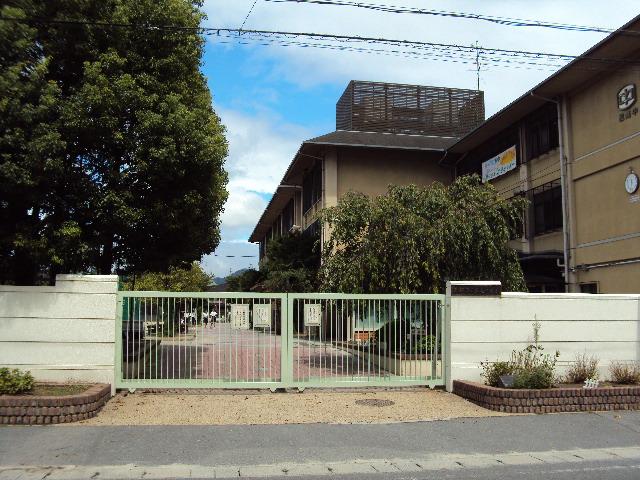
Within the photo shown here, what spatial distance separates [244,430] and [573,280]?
53.9 feet

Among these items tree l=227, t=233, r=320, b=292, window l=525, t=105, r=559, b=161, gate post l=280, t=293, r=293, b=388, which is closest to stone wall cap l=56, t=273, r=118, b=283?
gate post l=280, t=293, r=293, b=388

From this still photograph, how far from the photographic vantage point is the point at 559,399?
9.68 meters

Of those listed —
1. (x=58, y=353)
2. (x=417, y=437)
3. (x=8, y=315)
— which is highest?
(x=8, y=315)

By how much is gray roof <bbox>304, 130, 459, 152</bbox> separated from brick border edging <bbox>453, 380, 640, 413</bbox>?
19494 mm

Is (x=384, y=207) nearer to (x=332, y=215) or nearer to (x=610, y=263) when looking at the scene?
(x=332, y=215)

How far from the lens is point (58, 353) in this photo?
9.99m

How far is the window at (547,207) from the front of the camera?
22219 mm

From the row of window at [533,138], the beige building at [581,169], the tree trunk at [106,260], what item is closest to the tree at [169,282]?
the row of window at [533,138]

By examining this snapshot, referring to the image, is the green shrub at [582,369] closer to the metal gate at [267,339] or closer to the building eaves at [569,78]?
the metal gate at [267,339]

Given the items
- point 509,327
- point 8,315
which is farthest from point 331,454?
point 8,315

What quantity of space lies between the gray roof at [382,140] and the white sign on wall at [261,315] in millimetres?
18094

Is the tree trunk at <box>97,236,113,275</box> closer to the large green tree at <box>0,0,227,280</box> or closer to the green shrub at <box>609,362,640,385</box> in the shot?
the large green tree at <box>0,0,227,280</box>

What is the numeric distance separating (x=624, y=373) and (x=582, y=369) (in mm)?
722

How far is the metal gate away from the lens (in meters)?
10.4
